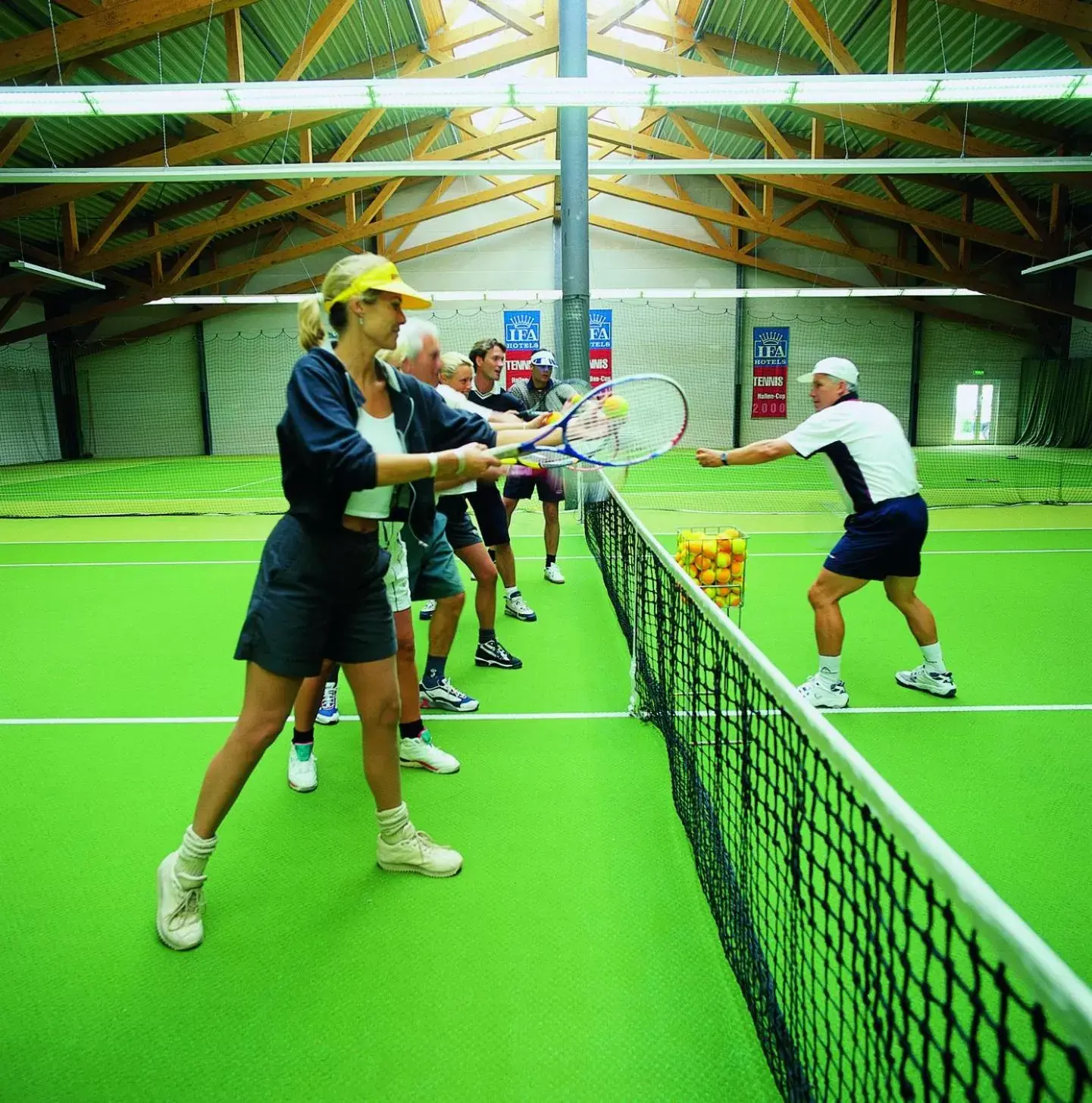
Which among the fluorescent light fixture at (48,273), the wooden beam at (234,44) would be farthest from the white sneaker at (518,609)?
the fluorescent light fixture at (48,273)

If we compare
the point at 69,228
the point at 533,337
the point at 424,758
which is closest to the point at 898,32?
the point at 424,758

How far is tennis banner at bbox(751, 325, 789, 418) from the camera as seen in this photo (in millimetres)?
21234

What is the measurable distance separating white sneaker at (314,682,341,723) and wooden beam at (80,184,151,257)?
14.7 meters

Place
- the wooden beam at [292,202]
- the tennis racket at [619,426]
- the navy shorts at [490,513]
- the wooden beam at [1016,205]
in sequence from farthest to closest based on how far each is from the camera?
1. the wooden beam at [292,202]
2. the wooden beam at [1016,205]
3. the navy shorts at [490,513]
4. the tennis racket at [619,426]

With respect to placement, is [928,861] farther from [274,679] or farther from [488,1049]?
[274,679]

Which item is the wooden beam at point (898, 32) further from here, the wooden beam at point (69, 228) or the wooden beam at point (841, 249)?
the wooden beam at point (69, 228)

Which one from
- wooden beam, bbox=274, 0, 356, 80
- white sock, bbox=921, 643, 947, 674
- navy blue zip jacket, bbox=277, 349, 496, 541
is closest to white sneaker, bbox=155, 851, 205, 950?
navy blue zip jacket, bbox=277, 349, 496, 541

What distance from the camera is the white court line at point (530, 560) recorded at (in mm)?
7422

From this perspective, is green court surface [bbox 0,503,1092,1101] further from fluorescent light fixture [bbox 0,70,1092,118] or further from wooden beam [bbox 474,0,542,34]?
wooden beam [bbox 474,0,542,34]

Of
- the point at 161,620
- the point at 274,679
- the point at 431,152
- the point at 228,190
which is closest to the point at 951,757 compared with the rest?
the point at 274,679

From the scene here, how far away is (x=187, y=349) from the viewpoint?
22438 mm

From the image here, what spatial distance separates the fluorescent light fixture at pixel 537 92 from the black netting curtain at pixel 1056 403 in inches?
574

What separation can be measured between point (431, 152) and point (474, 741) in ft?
54.4

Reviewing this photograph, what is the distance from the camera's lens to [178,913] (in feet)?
7.68
